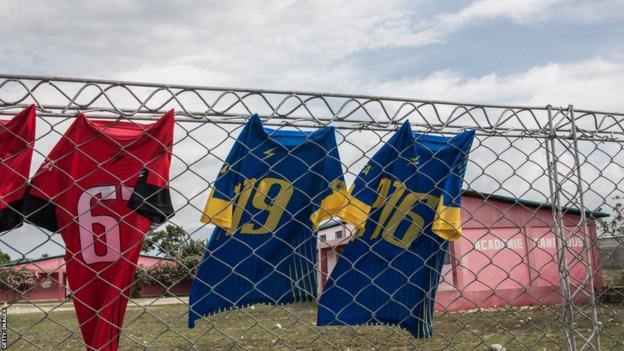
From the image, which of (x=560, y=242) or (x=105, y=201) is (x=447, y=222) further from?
(x=105, y=201)

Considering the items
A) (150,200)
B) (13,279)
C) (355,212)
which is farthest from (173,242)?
(13,279)

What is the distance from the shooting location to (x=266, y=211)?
1.95 m

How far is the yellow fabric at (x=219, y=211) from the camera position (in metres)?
1.83

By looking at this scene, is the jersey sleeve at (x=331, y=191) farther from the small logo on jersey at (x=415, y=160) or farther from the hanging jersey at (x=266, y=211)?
the small logo on jersey at (x=415, y=160)

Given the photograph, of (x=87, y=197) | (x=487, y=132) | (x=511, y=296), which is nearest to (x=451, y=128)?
(x=487, y=132)

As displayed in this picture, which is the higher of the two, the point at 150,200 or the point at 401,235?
the point at 150,200

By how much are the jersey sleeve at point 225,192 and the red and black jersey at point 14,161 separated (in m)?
0.54

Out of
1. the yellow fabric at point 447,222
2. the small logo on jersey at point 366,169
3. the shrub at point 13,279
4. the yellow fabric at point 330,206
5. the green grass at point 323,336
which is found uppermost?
the small logo on jersey at point 366,169

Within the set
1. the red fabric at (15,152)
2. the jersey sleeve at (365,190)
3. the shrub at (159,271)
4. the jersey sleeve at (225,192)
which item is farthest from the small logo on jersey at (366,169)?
the red fabric at (15,152)

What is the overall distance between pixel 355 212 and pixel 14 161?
108cm

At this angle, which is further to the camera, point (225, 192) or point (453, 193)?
point (453, 193)

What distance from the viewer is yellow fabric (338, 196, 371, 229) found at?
6.44 feet

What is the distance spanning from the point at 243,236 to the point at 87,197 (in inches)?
20.2

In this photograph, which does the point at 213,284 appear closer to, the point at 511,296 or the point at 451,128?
the point at 451,128
